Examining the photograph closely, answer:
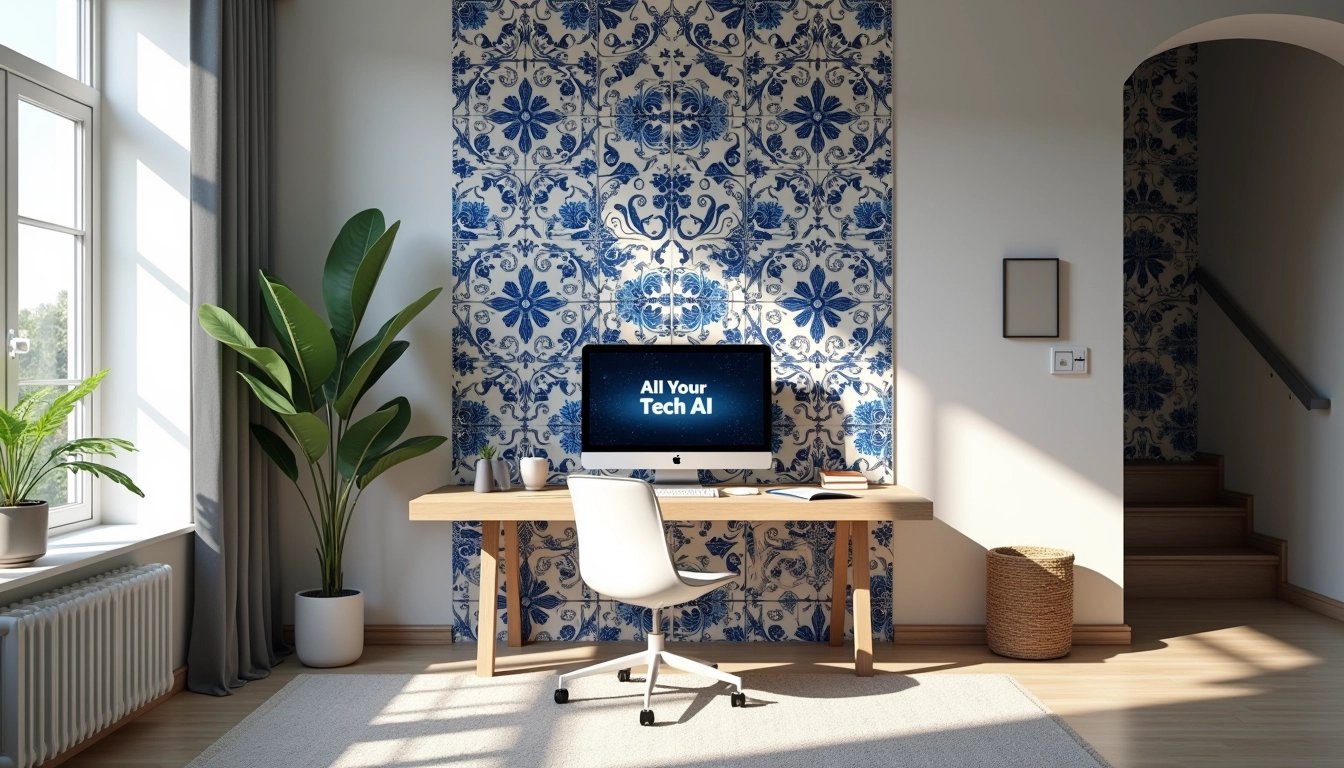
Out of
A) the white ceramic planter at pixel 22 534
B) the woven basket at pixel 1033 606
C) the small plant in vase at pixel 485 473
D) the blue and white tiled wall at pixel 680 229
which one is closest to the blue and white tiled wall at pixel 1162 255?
the woven basket at pixel 1033 606

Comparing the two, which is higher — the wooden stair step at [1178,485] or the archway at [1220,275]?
the archway at [1220,275]

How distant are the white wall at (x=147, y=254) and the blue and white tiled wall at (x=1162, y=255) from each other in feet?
15.0

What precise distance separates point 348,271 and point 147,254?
68 cm

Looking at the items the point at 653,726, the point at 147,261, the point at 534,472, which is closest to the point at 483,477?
the point at 534,472

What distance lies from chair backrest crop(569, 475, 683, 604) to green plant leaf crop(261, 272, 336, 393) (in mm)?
1082

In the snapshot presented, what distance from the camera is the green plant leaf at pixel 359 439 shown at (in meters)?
3.68

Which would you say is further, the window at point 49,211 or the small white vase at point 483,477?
the small white vase at point 483,477

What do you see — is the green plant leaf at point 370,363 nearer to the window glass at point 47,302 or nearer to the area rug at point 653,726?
the window glass at point 47,302

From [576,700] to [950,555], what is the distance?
5.59ft

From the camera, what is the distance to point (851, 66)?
163 inches

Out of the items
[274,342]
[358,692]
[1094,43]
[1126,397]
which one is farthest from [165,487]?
[1126,397]

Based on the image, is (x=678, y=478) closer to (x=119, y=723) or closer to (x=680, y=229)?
(x=680, y=229)

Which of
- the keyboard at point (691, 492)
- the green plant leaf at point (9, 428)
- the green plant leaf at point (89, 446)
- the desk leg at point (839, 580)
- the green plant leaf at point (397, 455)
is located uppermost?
the green plant leaf at point (9, 428)

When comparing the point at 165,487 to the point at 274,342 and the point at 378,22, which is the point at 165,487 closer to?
the point at 274,342
